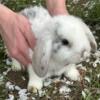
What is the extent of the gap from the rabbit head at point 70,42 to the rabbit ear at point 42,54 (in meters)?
0.06

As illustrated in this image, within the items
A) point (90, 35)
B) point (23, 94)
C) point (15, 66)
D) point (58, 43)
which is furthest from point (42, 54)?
point (15, 66)

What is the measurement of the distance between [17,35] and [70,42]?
14.2 inches

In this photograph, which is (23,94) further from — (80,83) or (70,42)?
(70,42)

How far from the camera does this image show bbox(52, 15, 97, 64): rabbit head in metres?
3.51

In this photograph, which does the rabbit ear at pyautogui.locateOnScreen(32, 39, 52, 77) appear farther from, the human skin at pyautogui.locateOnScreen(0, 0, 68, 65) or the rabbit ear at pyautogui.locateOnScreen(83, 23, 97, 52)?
the rabbit ear at pyautogui.locateOnScreen(83, 23, 97, 52)

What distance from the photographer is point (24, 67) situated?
162 inches

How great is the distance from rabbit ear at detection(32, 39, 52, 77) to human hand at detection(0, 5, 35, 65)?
3.9 inches

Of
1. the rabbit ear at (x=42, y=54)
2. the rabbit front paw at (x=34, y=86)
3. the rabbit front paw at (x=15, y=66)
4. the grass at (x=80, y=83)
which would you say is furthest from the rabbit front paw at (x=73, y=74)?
the rabbit ear at (x=42, y=54)

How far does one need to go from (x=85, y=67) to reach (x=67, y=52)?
2.36ft

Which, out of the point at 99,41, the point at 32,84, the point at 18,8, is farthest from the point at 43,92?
the point at 18,8

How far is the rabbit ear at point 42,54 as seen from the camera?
3533mm

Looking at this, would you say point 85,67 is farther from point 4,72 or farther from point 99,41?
point 4,72

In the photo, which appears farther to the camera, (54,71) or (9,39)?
(54,71)

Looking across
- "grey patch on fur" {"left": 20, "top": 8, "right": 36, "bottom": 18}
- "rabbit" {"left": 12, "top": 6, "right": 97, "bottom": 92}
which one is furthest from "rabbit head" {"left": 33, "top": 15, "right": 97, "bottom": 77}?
"grey patch on fur" {"left": 20, "top": 8, "right": 36, "bottom": 18}
